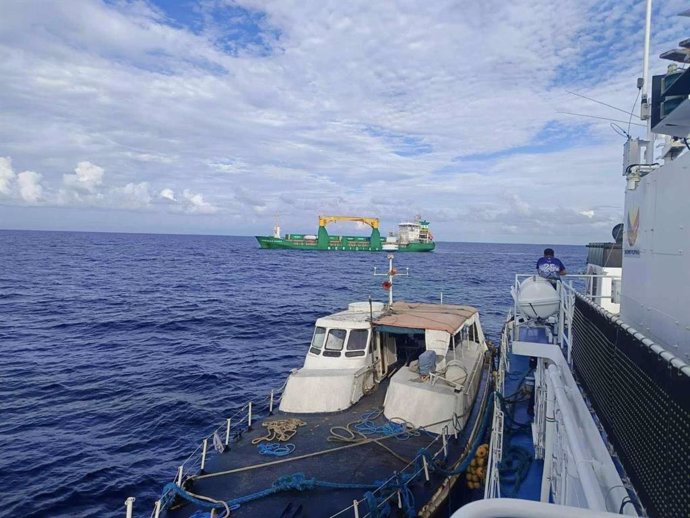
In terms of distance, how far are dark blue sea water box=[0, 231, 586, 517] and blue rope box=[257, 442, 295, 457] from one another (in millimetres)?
4109

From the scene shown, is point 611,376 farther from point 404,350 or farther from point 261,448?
point 404,350

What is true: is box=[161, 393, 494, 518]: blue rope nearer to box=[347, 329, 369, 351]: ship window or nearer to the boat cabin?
the boat cabin

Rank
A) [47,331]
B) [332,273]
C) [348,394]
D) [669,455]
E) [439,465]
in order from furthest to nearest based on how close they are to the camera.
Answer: [332,273] < [47,331] < [348,394] < [439,465] < [669,455]

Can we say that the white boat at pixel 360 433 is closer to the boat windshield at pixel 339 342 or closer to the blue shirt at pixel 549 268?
the boat windshield at pixel 339 342

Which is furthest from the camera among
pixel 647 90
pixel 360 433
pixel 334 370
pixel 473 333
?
pixel 473 333

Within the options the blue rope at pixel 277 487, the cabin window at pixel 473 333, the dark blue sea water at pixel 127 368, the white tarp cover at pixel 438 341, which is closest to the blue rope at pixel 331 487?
the blue rope at pixel 277 487

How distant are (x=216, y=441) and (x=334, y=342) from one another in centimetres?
529

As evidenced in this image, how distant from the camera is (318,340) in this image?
15516 mm

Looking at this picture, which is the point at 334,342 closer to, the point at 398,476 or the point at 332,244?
the point at 398,476

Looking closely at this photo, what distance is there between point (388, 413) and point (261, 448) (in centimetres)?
359

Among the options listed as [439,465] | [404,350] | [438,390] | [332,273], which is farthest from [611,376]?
A: [332,273]

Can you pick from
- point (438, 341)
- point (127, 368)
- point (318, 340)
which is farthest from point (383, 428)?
point (127, 368)

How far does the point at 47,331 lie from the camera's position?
98.3 feet

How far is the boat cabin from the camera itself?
1278 centimetres
